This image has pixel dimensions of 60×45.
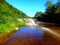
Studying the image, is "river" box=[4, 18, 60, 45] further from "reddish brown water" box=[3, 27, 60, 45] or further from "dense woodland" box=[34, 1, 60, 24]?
"dense woodland" box=[34, 1, 60, 24]

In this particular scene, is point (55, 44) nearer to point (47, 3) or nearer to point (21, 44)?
point (21, 44)

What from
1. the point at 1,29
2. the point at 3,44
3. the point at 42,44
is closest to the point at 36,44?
the point at 42,44

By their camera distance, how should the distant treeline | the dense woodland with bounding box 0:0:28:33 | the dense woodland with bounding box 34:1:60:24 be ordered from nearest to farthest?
1. the dense woodland with bounding box 0:0:28:33
2. the distant treeline
3. the dense woodland with bounding box 34:1:60:24

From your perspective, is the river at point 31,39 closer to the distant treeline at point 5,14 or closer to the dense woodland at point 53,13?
the distant treeline at point 5,14

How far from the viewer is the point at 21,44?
16.5 m

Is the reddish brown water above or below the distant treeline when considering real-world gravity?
below

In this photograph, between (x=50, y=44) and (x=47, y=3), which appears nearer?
(x=50, y=44)

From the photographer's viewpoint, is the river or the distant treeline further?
the distant treeline

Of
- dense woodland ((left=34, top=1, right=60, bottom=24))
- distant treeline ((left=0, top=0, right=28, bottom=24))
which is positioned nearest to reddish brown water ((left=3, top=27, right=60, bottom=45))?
distant treeline ((left=0, top=0, right=28, bottom=24))

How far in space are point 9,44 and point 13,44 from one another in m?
0.38

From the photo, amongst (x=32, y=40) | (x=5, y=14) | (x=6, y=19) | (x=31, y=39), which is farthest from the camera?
(x=5, y=14)

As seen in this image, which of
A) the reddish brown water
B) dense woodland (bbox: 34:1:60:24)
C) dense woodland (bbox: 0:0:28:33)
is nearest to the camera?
the reddish brown water

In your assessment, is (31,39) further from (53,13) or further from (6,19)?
(53,13)

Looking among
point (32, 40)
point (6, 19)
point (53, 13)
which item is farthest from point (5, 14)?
point (53, 13)
